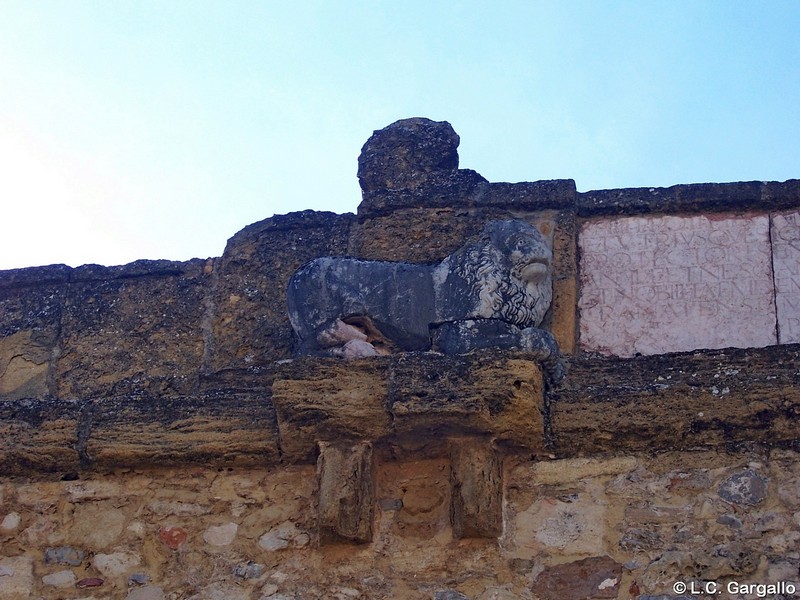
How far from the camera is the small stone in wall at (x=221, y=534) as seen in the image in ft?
22.8

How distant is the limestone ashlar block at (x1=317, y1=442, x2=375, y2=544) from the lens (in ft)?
22.1

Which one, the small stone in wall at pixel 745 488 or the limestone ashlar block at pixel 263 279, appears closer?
the small stone in wall at pixel 745 488

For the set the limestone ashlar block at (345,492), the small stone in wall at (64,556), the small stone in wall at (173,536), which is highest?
the limestone ashlar block at (345,492)

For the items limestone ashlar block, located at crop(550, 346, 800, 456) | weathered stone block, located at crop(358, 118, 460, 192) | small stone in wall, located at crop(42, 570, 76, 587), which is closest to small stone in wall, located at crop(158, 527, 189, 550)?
small stone in wall, located at crop(42, 570, 76, 587)

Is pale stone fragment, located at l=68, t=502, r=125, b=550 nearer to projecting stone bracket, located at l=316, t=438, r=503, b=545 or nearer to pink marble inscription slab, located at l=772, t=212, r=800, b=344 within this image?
projecting stone bracket, located at l=316, t=438, r=503, b=545

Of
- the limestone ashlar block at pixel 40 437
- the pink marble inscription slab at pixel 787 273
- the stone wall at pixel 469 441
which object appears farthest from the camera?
the pink marble inscription slab at pixel 787 273

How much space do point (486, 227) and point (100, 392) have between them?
1941 mm

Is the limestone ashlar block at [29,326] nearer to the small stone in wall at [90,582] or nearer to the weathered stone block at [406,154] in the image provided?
the small stone in wall at [90,582]

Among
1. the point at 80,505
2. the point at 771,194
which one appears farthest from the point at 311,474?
the point at 771,194

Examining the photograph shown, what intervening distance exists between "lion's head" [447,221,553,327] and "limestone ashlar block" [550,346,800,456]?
49 cm

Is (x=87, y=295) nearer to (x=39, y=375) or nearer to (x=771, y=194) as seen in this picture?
(x=39, y=375)

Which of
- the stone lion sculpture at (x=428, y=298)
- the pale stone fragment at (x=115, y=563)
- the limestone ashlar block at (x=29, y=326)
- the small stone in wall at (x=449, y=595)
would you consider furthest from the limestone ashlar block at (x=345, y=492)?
the limestone ashlar block at (x=29, y=326)

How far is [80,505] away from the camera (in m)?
7.23

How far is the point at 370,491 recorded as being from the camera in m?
6.84
